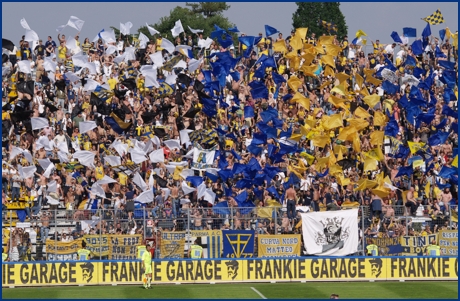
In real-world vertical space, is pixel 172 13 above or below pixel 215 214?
above

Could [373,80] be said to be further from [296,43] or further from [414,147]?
[414,147]

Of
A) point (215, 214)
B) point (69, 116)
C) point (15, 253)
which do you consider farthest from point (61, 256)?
point (69, 116)

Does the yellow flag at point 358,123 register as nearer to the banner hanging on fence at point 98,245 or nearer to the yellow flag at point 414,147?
the yellow flag at point 414,147

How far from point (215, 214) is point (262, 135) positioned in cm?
549

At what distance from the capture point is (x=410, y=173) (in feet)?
124

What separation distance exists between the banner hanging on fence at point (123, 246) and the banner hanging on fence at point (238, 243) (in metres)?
3.24

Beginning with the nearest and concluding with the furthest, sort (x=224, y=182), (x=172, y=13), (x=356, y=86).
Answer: (x=224, y=182) < (x=356, y=86) < (x=172, y=13)

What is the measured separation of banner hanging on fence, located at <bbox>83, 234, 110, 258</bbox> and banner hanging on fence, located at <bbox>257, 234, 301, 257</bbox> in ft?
18.8

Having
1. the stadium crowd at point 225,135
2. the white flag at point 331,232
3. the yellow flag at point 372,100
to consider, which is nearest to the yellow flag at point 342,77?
the stadium crowd at point 225,135

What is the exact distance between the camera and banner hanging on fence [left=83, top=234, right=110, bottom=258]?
1289 inches

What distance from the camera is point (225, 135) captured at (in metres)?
38.6

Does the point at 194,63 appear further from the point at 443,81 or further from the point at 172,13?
the point at 172,13

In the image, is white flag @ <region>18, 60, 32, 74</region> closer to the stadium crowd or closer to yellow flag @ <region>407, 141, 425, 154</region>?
the stadium crowd

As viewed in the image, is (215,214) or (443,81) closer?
(215,214)
